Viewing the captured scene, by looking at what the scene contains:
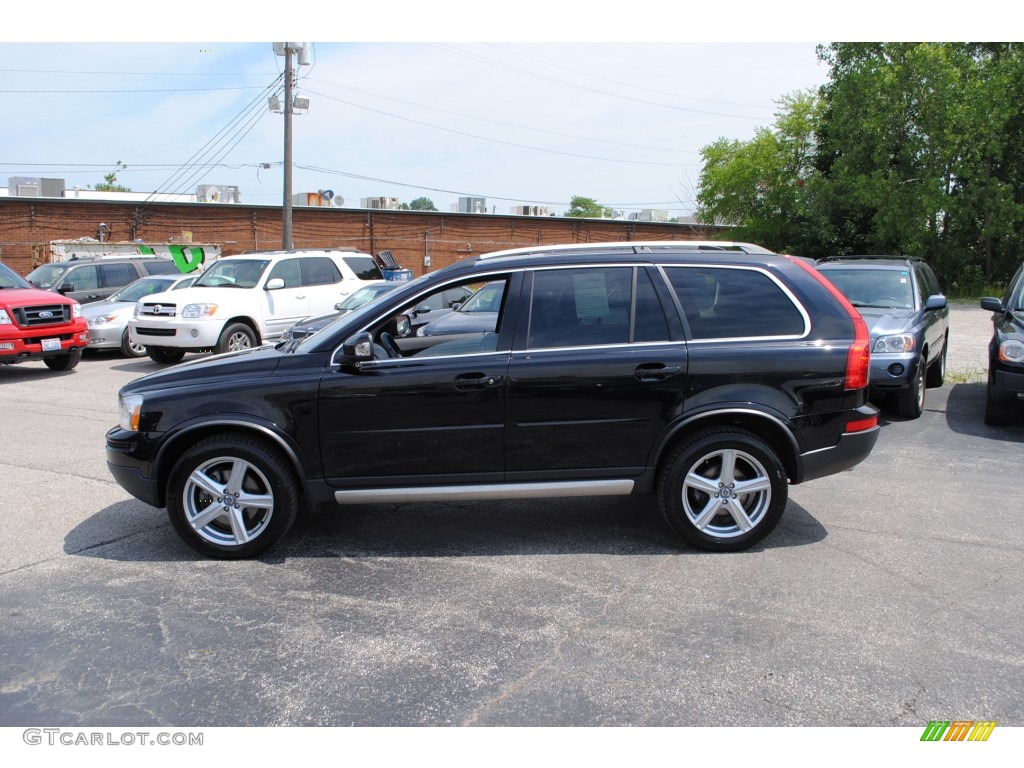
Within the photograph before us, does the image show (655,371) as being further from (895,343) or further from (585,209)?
(585,209)

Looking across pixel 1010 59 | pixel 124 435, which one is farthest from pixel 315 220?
pixel 124 435

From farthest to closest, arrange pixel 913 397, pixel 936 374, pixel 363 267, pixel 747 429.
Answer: pixel 363 267
pixel 936 374
pixel 913 397
pixel 747 429

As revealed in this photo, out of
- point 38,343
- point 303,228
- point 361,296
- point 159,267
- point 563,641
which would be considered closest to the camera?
point 563,641

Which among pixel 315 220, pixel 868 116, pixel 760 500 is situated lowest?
pixel 760 500

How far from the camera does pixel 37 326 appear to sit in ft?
40.9

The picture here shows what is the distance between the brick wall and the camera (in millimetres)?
33125

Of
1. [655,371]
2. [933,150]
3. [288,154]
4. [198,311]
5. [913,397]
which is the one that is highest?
[933,150]

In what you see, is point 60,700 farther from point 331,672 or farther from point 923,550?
point 923,550

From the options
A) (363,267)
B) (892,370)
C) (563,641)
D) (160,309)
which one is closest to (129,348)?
(160,309)

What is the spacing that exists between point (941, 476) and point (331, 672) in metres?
5.36

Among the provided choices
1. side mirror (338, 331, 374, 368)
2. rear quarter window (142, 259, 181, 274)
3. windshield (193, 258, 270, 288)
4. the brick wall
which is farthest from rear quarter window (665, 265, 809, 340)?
the brick wall

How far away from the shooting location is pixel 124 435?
5098 millimetres

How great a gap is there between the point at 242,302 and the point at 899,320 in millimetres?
9731
